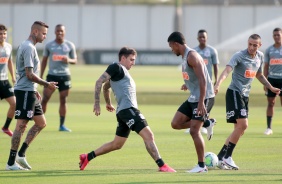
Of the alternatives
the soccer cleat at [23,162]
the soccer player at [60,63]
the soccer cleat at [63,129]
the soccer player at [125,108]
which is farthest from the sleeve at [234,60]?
the soccer player at [60,63]

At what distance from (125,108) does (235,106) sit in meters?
2.28

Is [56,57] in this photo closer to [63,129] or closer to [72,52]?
[72,52]

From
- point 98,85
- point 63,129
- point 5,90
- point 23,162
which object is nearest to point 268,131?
point 63,129

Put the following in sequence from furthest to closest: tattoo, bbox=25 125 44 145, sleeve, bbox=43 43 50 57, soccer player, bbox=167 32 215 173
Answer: sleeve, bbox=43 43 50 57 < tattoo, bbox=25 125 44 145 < soccer player, bbox=167 32 215 173

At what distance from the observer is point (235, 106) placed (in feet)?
50.4

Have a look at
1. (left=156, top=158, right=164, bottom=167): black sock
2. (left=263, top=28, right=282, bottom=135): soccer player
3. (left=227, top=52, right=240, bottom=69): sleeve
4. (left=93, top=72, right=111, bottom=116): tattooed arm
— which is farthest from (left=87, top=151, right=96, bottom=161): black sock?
(left=263, top=28, right=282, bottom=135): soccer player

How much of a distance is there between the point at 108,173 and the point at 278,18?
81023mm

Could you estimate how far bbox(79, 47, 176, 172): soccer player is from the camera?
13898 millimetres

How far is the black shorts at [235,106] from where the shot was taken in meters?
15.3

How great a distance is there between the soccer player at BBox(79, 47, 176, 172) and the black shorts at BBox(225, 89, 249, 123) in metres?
1.88

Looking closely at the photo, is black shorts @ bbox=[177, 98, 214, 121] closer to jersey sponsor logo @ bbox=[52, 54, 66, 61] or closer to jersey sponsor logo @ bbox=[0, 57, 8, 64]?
jersey sponsor logo @ bbox=[0, 57, 8, 64]

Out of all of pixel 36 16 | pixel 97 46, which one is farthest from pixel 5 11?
pixel 97 46

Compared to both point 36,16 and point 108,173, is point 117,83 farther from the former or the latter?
point 36,16

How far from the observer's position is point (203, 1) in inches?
3866
